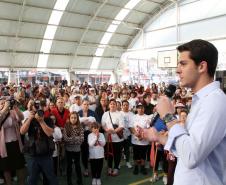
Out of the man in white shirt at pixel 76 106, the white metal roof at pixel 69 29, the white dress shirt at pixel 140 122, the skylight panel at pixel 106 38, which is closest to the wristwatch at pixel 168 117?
the white dress shirt at pixel 140 122

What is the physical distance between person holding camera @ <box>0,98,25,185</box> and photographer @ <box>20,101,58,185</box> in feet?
1.30

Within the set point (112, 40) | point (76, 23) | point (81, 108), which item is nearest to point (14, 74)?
point (76, 23)

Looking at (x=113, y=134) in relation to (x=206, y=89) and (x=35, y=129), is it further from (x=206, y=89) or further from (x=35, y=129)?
(x=206, y=89)

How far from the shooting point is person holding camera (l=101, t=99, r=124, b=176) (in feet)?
19.4

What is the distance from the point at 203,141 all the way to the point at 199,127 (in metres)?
0.06

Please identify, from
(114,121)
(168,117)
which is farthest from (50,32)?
(168,117)

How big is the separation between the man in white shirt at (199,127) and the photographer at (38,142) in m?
3.01

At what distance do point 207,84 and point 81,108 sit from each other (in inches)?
201

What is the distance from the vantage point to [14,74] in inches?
868

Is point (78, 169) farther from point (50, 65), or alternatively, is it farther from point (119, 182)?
point (50, 65)

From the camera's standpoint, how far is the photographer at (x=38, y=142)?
418 cm

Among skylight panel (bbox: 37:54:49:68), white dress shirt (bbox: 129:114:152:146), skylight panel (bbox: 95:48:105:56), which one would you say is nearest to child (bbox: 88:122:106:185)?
white dress shirt (bbox: 129:114:152:146)

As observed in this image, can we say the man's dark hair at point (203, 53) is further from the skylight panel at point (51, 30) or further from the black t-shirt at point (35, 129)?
the skylight panel at point (51, 30)

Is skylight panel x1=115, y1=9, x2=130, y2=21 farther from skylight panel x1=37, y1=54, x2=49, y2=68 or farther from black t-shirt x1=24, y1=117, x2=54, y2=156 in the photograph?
black t-shirt x1=24, y1=117, x2=54, y2=156
